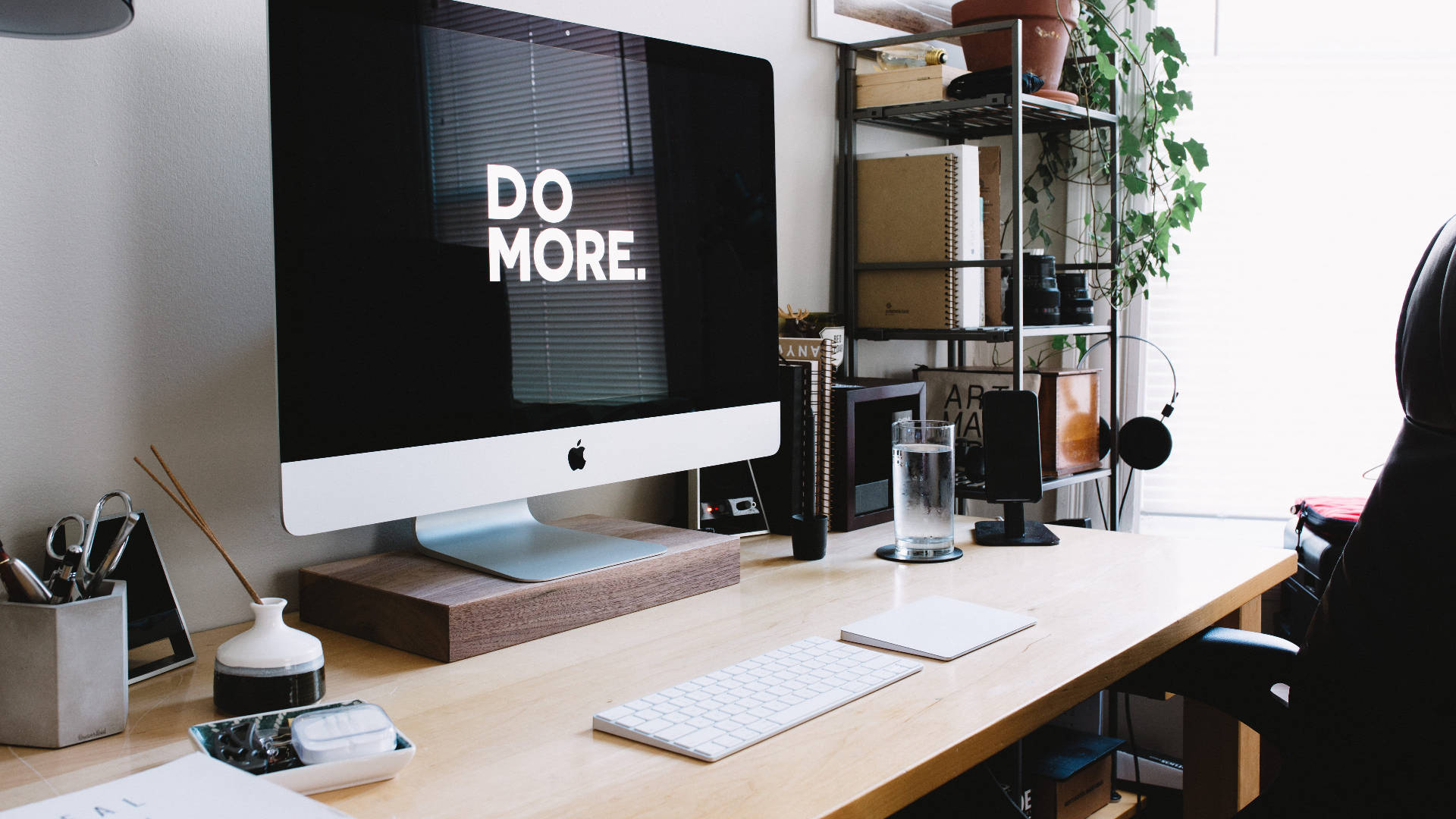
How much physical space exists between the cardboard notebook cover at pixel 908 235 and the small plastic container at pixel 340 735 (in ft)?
4.77

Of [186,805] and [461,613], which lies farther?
[461,613]

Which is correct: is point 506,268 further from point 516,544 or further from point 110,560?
point 110,560

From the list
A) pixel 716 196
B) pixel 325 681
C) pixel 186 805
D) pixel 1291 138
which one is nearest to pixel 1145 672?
pixel 716 196

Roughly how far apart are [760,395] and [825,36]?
2.73 feet

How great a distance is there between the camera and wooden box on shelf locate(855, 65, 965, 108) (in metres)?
2.00

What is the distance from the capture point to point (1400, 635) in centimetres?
101

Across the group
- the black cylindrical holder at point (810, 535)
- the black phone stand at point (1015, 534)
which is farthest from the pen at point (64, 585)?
the black phone stand at point (1015, 534)

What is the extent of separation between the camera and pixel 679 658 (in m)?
1.06

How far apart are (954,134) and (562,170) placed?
1350 mm

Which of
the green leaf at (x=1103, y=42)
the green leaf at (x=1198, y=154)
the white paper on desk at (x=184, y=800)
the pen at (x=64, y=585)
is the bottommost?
the white paper on desk at (x=184, y=800)

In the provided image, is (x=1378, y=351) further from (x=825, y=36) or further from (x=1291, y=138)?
A: (x=825, y=36)

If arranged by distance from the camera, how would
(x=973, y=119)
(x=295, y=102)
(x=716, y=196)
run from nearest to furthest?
(x=295, y=102)
(x=716, y=196)
(x=973, y=119)

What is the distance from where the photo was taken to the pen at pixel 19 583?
32.7 inches

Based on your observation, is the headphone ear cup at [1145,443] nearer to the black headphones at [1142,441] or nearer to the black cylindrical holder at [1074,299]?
the black headphones at [1142,441]
